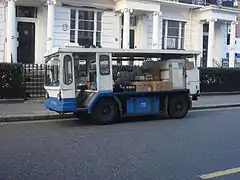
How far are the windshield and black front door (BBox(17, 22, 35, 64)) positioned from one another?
9040mm

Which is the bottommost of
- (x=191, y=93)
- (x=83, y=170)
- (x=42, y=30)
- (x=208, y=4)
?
(x=83, y=170)

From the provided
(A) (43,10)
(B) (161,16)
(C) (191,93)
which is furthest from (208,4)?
(C) (191,93)

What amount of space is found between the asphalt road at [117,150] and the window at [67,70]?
1.36m

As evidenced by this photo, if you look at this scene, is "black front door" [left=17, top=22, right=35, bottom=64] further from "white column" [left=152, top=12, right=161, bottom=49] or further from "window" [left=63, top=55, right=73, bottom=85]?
"window" [left=63, top=55, right=73, bottom=85]

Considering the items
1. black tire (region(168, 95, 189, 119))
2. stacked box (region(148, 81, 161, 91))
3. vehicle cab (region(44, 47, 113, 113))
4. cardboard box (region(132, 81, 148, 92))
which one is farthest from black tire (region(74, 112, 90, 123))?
black tire (region(168, 95, 189, 119))

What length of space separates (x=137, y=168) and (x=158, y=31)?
17688mm

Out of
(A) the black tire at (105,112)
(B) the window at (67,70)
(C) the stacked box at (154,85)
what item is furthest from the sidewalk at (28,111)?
(C) the stacked box at (154,85)

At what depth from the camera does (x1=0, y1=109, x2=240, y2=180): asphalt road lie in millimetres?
6102

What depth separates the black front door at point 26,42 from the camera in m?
20.8

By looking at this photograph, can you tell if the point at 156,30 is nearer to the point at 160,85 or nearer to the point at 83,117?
the point at 160,85

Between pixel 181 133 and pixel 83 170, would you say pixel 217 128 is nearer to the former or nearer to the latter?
pixel 181 133

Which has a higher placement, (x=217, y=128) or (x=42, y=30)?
(x=42, y=30)

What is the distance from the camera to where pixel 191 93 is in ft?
44.8

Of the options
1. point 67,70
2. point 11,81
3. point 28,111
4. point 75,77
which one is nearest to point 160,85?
point 75,77
